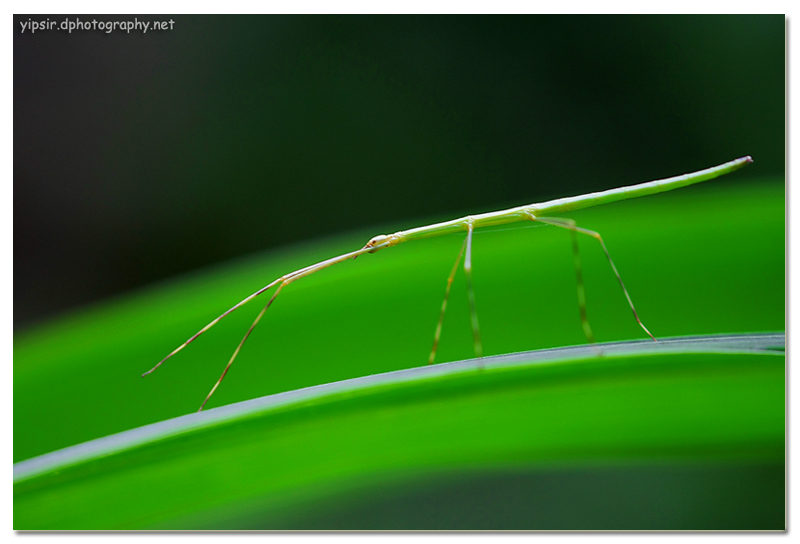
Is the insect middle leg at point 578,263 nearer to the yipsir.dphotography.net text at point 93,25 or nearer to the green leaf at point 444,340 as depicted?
the green leaf at point 444,340

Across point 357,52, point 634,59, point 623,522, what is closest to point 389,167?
point 357,52

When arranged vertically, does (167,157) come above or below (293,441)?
above

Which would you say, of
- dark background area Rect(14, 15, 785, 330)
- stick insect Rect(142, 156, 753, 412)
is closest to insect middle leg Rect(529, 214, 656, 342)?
stick insect Rect(142, 156, 753, 412)

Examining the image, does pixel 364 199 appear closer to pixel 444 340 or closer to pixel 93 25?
pixel 444 340

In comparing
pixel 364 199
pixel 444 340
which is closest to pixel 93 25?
pixel 364 199

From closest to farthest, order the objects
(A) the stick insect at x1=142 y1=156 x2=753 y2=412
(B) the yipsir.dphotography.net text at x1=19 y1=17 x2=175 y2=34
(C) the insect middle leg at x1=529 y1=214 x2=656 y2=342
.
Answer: (C) the insect middle leg at x1=529 y1=214 x2=656 y2=342 < (A) the stick insect at x1=142 y1=156 x2=753 y2=412 < (B) the yipsir.dphotography.net text at x1=19 y1=17 x2=175 y2=34

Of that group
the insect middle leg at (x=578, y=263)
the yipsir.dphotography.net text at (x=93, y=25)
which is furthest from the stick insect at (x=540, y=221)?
the yipsir.dphotography.net text at (x=93, y=25)

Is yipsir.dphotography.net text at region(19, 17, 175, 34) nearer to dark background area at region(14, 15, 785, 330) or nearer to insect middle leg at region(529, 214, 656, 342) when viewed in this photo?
dark background area at region(14, 15, 785, 330)

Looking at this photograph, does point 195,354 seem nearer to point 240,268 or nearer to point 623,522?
point 240,268
